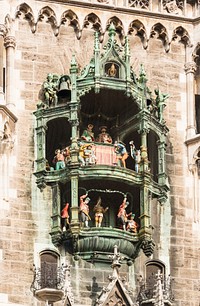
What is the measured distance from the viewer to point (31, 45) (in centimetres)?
3147

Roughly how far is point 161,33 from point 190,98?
1.42m

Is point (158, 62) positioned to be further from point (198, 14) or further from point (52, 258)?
point (52, 258)

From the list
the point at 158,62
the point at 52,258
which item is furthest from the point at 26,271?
the point at 158,62

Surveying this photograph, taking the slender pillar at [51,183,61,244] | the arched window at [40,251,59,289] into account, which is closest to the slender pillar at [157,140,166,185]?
the slender pillar at [51,183,61,244]

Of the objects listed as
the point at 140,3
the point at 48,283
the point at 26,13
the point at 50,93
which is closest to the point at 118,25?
the point at 140,3

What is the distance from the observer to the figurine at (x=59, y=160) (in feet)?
99.6

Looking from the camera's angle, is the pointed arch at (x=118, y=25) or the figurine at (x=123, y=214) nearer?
the figurine at (x=123, y=214)

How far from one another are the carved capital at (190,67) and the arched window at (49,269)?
15.4ft

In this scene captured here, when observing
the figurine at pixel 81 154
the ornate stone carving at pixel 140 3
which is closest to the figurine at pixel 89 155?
the figurine at pixel 81 154

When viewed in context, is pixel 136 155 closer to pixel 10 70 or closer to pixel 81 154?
pixel 81 154

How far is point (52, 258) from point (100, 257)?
0.85 metres

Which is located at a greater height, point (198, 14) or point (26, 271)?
point (198, 14)

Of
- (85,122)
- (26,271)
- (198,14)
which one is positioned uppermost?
(198,14)

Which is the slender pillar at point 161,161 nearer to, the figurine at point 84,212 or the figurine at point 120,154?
the figurine at point 120,154
